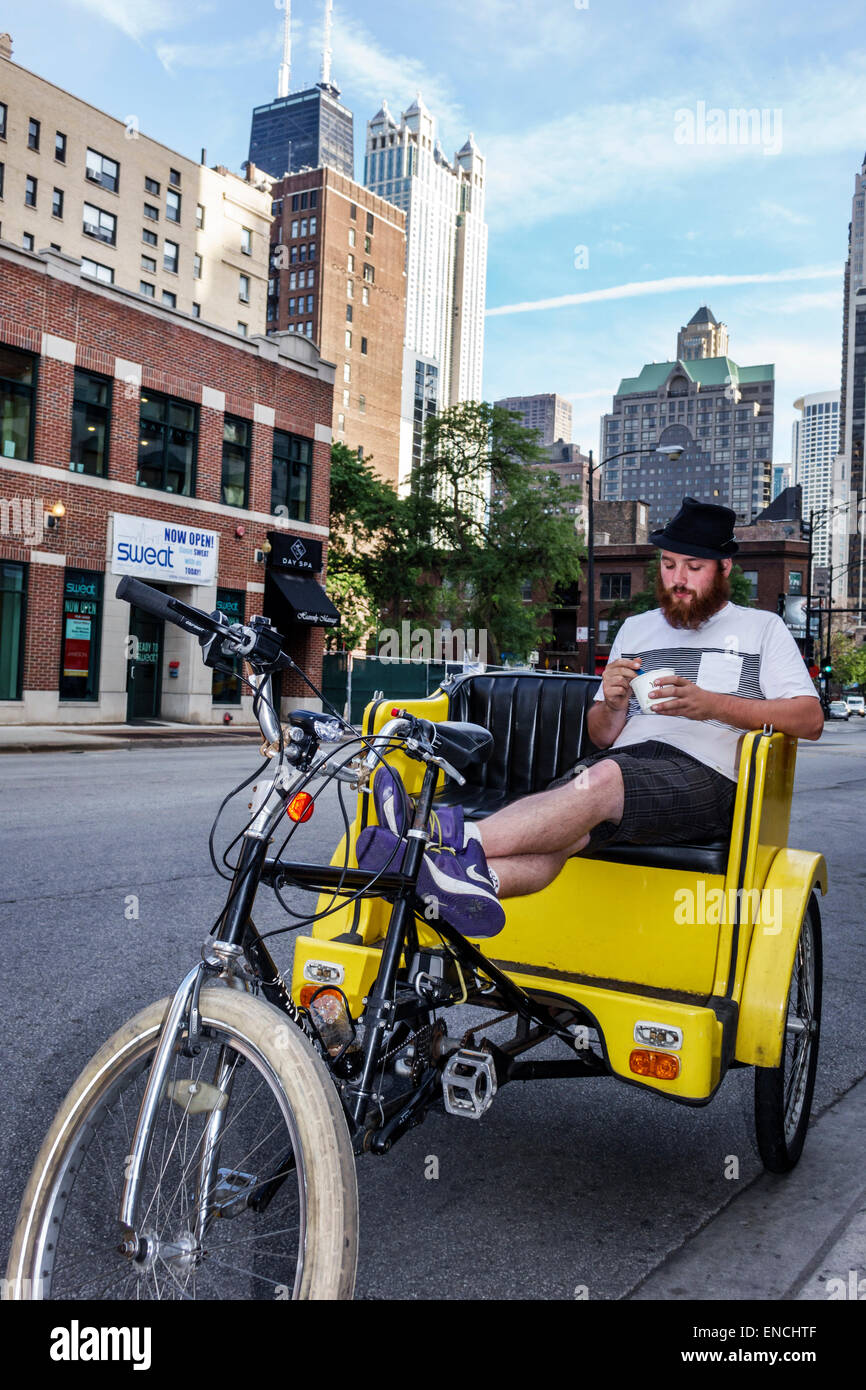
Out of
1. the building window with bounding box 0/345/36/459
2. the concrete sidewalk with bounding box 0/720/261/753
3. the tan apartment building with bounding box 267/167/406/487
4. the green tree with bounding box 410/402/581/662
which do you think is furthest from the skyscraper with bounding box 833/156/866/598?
the building window with bounding box 0/345/36/459

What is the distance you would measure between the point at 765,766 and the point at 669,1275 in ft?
4.52

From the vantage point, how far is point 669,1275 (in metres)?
2.61

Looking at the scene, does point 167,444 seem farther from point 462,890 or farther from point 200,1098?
point 200,1098

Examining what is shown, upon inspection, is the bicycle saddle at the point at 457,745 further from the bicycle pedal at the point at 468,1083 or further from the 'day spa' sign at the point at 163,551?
the 'day spa' sign at the point at 163,551

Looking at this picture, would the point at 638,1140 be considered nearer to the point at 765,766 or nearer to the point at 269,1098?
the point at 765,766

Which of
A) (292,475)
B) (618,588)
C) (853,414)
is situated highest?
(853,414)

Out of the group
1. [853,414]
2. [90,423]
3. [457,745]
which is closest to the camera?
[457,745]

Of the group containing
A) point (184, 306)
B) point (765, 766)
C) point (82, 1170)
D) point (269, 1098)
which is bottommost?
point (82, 1170)

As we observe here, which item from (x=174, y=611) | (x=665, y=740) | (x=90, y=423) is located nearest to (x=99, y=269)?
(x=90, y=423)

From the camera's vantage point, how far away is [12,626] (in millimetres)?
22641

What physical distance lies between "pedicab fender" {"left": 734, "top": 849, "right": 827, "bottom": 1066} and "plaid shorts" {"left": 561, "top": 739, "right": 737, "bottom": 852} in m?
0.27

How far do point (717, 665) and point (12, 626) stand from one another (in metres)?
21.4

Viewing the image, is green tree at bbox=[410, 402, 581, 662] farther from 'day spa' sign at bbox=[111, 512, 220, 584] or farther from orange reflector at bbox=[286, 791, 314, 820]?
orange reflector at bbox=[286, 791, 314, 820]
